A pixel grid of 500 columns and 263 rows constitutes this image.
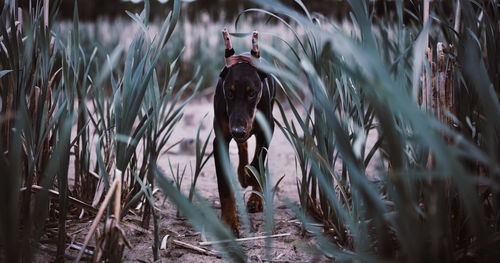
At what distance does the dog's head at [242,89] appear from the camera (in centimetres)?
116

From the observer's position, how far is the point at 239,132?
44.6 inches

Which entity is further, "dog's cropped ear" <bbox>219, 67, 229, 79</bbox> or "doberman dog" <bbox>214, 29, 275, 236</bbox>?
"dog's cropped ear" <bbox>219, 67, 229, 79</bbox>

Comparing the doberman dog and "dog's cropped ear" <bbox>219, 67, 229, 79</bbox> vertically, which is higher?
"dog's cropped ear" <bbox>219, 67, 229, 79</bbox>

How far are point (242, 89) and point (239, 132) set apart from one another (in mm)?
137

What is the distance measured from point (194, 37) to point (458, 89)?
4216mm

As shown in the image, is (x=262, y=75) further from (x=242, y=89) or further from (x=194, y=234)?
(x=194, y=234)

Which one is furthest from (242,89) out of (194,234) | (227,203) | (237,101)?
(194,234)

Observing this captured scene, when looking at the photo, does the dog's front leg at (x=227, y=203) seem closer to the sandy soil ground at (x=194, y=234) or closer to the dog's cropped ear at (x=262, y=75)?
the sandy soil ground at (x=194, y=234)

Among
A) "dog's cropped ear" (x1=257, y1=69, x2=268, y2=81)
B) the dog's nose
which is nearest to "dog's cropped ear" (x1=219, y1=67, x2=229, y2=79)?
"dog's cropped ear" (x1=257, y1=69, x2=268, y2=81)

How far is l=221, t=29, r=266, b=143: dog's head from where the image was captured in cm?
116

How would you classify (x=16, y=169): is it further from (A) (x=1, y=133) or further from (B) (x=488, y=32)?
(B) (x=488, y=32)

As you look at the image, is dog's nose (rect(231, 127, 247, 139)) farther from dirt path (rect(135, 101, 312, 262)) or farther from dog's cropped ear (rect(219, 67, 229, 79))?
dog's cropped ear (rect(219, 67, 229, 79))

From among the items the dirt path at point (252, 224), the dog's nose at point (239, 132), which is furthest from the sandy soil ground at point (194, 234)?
the dog's nose at point (239, 132)

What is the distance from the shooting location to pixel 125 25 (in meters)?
5.87
